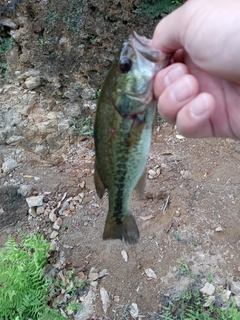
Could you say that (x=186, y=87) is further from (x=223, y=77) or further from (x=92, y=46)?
(x=92, y=46)

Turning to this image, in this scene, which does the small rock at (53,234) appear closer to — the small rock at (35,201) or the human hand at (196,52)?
the small rock at (35,201)

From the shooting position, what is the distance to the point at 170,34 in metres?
1.74

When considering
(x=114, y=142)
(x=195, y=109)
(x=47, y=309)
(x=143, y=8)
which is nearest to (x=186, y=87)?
(x=195, y=109)

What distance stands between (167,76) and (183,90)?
0.09 m

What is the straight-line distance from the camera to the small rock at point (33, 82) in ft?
15.9

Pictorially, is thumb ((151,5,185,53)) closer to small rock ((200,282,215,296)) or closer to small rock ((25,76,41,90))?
small rock ((200,282,215,296))

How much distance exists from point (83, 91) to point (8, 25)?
1.24 metres

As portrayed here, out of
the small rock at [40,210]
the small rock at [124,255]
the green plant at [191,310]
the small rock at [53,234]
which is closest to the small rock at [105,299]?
the small rock at [124,255]

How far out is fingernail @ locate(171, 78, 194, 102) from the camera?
1681mm

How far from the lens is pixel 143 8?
4.53 metres

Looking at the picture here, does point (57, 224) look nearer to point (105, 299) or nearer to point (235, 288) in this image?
point (105, 299)

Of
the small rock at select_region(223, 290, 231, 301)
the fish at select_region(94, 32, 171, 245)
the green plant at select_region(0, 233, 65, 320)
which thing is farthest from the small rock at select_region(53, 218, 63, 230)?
the fish at select_region(94, 32, 171, 245)

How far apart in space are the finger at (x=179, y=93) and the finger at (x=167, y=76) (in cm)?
2

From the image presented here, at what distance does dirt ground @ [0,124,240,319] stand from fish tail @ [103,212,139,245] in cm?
119
